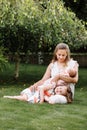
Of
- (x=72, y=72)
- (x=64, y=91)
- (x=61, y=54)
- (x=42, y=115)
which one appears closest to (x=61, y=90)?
(x=64, y=91)

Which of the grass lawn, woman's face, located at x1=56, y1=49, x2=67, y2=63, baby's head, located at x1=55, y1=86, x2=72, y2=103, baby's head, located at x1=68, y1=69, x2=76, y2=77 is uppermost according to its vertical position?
woman's face, located at x1=56, y1=49, x2=67, y2=63

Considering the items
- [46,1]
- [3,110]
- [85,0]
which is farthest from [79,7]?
[3,110]

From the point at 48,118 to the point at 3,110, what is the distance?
860 millimetres

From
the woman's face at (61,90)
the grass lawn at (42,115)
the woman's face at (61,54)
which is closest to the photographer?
the grass lawn at (42,115)

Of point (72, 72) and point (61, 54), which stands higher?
point (61, 54)

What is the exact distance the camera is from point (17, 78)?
13.5 metres

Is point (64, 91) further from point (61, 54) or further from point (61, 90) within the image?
point (61, 54)

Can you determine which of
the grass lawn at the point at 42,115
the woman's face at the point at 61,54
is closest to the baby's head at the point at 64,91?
the grass lawn at the point at 42,115

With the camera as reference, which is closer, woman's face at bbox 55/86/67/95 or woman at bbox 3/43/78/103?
woman's face at bbox 55/86/67/95

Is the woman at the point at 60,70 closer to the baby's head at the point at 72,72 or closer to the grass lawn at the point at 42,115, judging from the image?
the baby's head at the point at 72,72

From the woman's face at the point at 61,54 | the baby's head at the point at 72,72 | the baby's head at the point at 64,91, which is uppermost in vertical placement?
the woman's face at the point at 61,54

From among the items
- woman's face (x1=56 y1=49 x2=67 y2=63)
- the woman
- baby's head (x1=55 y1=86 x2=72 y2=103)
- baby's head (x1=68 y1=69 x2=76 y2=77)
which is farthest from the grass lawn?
woman's face (x1=56 y1=49 x2=67 y2=63)

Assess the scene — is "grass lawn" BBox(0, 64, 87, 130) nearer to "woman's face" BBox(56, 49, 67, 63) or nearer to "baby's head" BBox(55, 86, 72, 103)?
"baby's head" BBox(55, 86, 72, 103)

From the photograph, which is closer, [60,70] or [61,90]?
[61,90]
